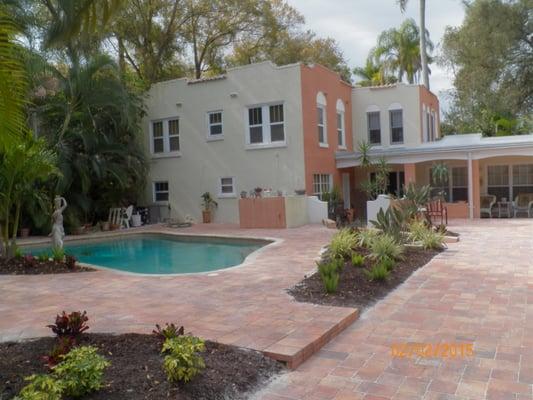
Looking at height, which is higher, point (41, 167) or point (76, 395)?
point (41, 167)

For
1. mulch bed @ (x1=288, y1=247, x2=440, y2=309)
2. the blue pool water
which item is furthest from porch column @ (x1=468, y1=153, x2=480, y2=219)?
mulch bed @ (x1=288, y1=247, x2=440, y2=309)

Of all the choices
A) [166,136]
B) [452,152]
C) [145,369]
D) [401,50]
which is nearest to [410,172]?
[452,152]

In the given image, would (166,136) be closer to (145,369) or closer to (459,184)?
(459,184)

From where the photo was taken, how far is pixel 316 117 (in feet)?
66.0

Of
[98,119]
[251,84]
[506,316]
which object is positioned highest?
[251,84]

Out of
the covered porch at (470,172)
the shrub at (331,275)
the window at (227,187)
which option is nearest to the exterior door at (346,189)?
the covered porch at (470,172)

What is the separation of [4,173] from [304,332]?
25.9 feet

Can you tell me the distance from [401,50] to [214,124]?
17.8 meters

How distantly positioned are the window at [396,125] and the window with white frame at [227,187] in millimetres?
8086

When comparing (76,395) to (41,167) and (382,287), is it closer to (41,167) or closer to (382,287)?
(382,287)

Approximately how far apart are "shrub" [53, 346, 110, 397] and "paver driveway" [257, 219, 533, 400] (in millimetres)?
1310

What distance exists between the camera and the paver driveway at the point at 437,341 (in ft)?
13.1

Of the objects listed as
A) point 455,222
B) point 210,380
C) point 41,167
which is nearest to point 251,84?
point 455,222

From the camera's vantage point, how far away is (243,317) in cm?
588
